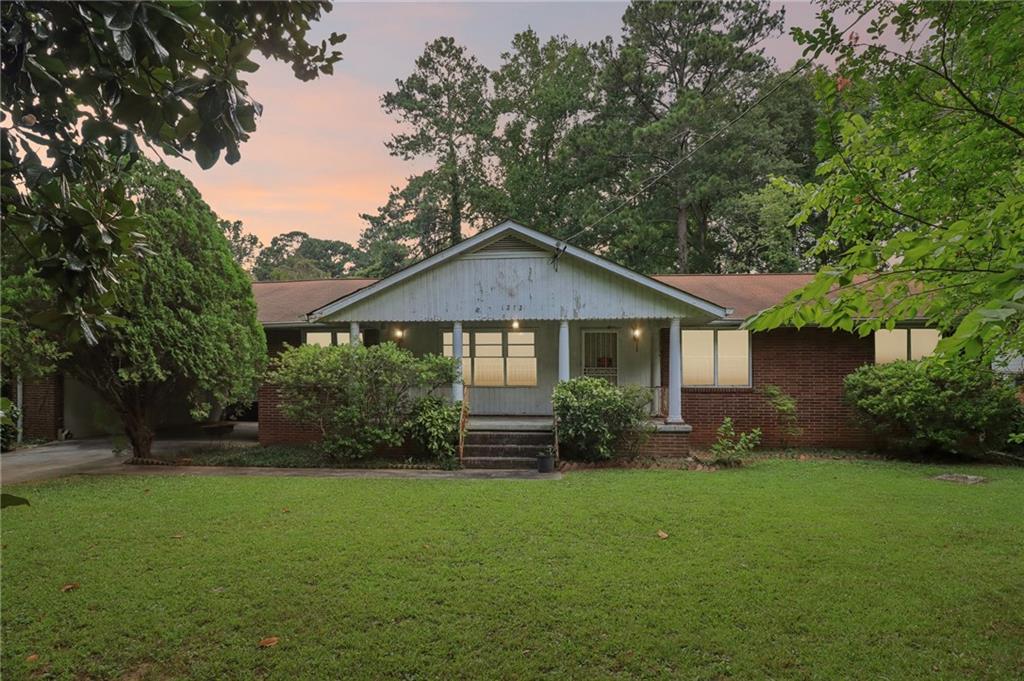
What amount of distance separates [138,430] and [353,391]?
4760mm

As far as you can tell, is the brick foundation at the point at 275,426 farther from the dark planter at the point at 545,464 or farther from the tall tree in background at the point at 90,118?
the tall tree in background at the point at 90,118

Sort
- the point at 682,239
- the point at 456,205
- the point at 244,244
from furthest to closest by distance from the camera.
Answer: the point at 244,244 < the point at 456,205 < the point at 682,239

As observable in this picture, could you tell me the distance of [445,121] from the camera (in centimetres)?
2873

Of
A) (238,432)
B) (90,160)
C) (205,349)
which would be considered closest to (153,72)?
(90,160)

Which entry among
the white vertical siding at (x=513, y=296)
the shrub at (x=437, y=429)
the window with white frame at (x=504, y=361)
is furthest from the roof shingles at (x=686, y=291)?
the shrub at (x=437, y=429)

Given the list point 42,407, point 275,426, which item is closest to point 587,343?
point 275,426

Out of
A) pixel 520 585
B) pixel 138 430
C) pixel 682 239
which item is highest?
pixel 682 239

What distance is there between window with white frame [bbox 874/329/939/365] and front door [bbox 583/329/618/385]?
20.4ft

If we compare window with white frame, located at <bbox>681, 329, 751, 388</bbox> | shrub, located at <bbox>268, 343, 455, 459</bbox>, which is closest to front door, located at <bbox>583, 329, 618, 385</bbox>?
window with white frame, located at <bbox>681, 329, 751, 388</bbox>

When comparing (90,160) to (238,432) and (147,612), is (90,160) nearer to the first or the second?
(147,612)

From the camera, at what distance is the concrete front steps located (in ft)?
32.8

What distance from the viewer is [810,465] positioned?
987cm

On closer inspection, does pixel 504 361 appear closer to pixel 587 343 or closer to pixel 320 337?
pixel 587 343

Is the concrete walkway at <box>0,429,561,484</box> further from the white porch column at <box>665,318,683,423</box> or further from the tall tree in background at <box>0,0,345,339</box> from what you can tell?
the tall tree in background at <box>0,0,345,339</box>
